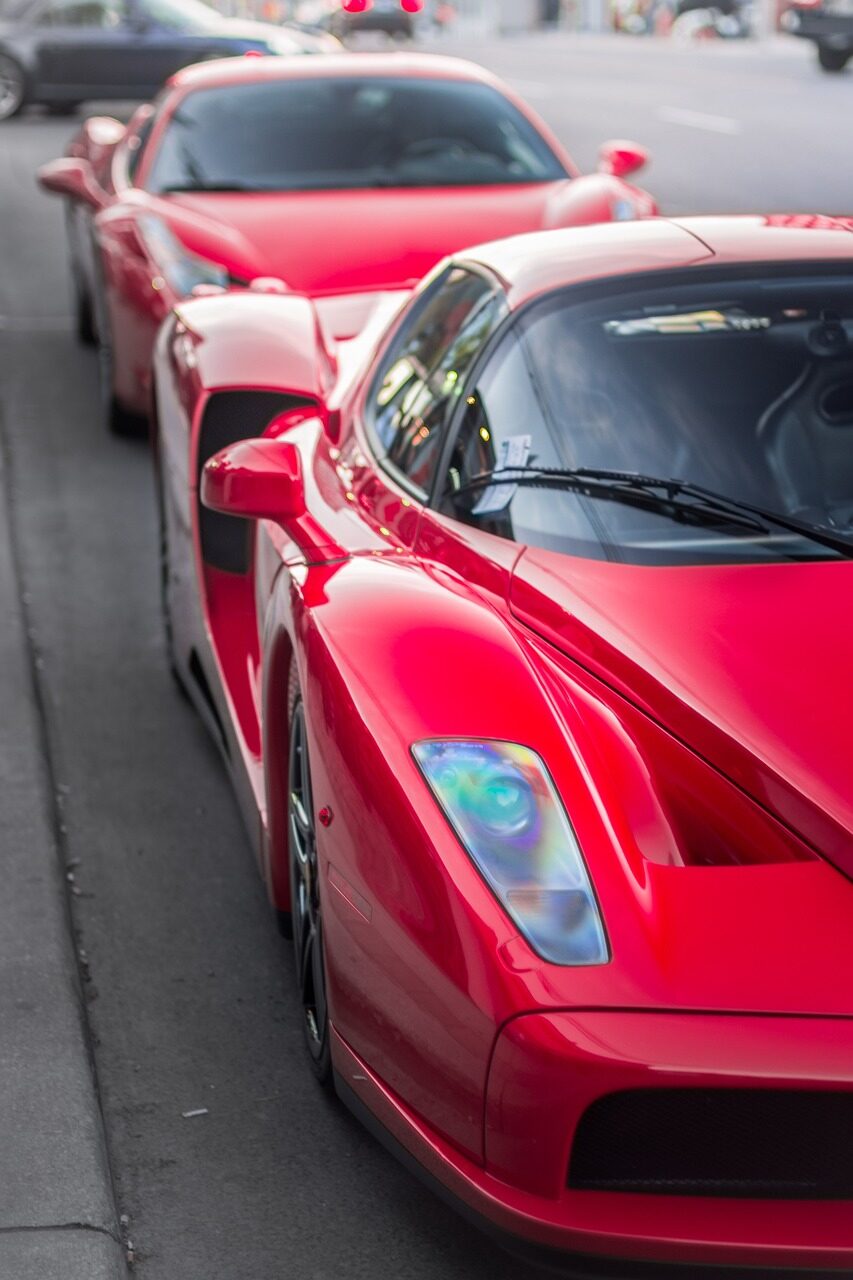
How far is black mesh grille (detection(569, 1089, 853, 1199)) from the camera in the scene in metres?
2.29

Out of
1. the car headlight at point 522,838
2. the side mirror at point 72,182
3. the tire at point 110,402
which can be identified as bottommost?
the tire at point 110,402

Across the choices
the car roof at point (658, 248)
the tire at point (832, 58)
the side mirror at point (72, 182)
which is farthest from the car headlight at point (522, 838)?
the tire at point (832, 58)

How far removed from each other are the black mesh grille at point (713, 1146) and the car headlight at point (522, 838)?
0.61ft

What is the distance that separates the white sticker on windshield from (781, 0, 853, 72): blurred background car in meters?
25.0

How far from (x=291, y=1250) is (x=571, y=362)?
154 centimetres

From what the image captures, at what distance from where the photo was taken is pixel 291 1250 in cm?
278

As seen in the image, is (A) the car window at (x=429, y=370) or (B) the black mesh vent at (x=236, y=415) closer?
(A) the car window at (x=429, y=370)

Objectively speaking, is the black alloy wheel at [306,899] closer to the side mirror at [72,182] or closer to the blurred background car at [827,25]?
the side mirror at [72,182]

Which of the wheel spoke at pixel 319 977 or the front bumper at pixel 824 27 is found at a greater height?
the wheel spoke at pixel 319 977

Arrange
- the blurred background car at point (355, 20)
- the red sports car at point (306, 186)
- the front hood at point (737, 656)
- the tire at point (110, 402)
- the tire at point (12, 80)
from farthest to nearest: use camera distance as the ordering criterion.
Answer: the blurred background car at point (355, 20), the tire at point (12, 80), the tire at point (110, 402), the red sports car at point (306, 186), the front hood at point (737, 656)

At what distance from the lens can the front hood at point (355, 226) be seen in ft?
23.1

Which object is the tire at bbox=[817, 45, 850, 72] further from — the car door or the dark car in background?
the car door

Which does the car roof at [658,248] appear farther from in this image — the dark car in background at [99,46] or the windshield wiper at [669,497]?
the dark car in background at [99,46]

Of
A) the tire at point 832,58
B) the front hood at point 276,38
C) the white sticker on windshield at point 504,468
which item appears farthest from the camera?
the tire at point 832,58
